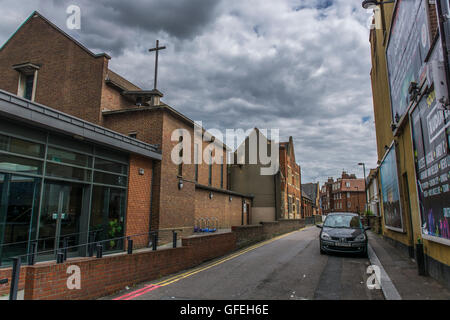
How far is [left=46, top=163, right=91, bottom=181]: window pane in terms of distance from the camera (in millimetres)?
9617

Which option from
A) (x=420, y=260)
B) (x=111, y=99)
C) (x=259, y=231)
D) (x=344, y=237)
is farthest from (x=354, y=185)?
(x=420, y=260)

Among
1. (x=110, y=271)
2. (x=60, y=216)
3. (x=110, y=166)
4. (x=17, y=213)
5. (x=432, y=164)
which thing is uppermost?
(x=110, y=166)

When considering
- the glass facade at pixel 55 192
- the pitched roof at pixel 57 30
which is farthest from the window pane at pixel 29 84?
the glass facade at pixel 55 192

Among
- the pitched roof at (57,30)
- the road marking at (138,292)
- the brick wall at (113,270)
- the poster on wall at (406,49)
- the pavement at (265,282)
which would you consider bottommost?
the road marking at (138,292)

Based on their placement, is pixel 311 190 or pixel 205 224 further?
pixel 311 190

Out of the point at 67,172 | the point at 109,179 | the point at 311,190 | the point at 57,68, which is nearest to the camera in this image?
the point at 67,172

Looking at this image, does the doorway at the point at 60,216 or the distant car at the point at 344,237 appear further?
the distant car at the point at 344,237

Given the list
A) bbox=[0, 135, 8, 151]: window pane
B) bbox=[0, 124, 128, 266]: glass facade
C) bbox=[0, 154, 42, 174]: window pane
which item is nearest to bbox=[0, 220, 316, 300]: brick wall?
bbox=[0, 124, 128, 266]: glass facade

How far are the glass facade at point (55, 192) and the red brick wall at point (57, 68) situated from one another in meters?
5.28

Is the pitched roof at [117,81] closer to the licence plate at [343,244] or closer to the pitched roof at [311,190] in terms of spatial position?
the licence plate at [343,244]

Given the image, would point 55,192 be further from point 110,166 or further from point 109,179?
point 110,166

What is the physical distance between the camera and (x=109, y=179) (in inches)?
484

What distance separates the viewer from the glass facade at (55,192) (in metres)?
8.17

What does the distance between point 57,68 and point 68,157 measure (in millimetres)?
9670
